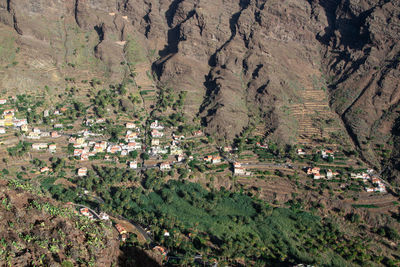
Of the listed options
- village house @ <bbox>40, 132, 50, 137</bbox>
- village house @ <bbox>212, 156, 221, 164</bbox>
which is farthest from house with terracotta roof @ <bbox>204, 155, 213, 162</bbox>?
village house @ <bbox>40, 132, 50, 137</bbox>

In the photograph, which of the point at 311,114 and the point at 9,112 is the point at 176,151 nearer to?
the point at 311,114

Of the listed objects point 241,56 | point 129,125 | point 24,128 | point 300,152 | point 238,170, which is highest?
point 241,56

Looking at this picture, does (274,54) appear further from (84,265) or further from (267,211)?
(84,265)

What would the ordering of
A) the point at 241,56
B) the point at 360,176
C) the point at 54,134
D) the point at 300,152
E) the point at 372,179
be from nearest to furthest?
the point at 372,179
the point at 360,176
the point at 300,152
the point at 54,134
the point at 241,56

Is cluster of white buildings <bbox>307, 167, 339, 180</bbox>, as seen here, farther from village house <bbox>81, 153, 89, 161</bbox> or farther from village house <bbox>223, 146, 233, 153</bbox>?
village house <bbox>81, 153, 89, 161</bbox>

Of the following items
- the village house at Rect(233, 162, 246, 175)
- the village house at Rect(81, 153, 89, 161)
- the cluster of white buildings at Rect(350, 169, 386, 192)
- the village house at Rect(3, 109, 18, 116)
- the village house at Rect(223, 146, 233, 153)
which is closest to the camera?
the cluster of white buildings at Rect(350, 169, 386, 192)

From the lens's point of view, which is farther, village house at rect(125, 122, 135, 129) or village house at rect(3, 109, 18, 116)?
village house at rect(125, 122, 135, 129)

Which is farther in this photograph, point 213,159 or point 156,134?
point 156,134

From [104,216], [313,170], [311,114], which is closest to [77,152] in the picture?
[104,216]

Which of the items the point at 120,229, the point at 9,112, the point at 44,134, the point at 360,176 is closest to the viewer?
the point at 120,229
